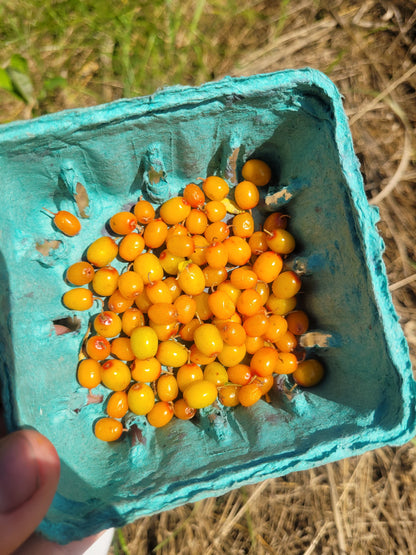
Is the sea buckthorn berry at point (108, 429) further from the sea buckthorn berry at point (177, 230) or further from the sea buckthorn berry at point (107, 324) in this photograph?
the sea buckthorn berry at point (177, 230)

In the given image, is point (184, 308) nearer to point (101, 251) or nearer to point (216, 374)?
point (216, 374)

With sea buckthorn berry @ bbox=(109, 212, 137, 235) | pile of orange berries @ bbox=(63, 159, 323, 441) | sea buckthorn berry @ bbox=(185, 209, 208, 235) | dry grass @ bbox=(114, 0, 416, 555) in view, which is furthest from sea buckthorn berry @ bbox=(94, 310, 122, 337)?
dry grass @ bbox=(114, 0, 416, 555)

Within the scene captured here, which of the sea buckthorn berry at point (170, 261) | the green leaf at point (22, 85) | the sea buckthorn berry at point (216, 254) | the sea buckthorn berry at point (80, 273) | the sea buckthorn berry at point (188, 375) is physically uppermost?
the green leaf at point (22, 85)

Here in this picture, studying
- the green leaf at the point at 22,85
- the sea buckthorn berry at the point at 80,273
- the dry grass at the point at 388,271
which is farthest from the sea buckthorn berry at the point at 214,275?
the green leaf at the point at 22,85

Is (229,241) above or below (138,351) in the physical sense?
above

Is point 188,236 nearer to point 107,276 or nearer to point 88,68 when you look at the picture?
point 107,276

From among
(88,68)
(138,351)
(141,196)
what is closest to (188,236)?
(141,196)

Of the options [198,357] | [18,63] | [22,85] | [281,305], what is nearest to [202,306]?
[198,357]
